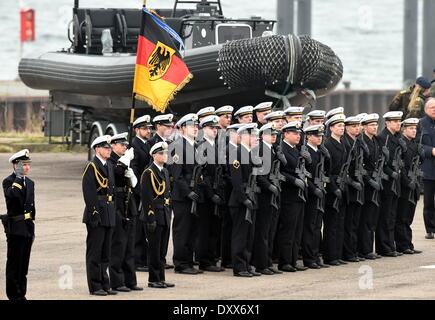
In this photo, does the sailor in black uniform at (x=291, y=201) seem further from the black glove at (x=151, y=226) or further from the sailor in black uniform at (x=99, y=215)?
the sailor in black uniform at (x=99, y=215)

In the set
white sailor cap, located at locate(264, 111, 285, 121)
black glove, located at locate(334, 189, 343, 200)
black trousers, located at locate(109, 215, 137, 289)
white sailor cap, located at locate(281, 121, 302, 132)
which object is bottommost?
black trousers, located at locate(109, 215, 137, 289)

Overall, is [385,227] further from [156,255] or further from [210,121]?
[156,255]

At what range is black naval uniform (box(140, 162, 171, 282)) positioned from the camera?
11492 mm

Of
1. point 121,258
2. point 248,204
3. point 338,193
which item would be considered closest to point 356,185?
point 338,193

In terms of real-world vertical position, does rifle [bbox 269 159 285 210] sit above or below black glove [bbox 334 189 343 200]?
above

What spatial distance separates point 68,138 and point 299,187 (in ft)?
42.5

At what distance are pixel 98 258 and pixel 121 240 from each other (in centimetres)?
45

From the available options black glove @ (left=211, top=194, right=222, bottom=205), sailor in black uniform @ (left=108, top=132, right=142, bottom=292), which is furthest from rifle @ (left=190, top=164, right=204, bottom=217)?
sailor in black uniform @ (left=108, top=132, right=142, bottom=292)

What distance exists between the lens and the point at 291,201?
12.9 meters

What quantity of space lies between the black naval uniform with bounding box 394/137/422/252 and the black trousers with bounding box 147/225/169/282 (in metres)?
3.76

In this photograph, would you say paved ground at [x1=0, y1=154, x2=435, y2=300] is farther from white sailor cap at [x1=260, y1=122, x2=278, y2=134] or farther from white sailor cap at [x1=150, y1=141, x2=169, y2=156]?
white sailor cap at [x1=260, y1=122, x2=278, y2=134]

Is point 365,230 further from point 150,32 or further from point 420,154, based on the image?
point 150,32

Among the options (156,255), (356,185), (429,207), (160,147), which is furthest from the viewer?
(429,207)

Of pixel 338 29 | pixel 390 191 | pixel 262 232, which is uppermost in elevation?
pixel 390 191
